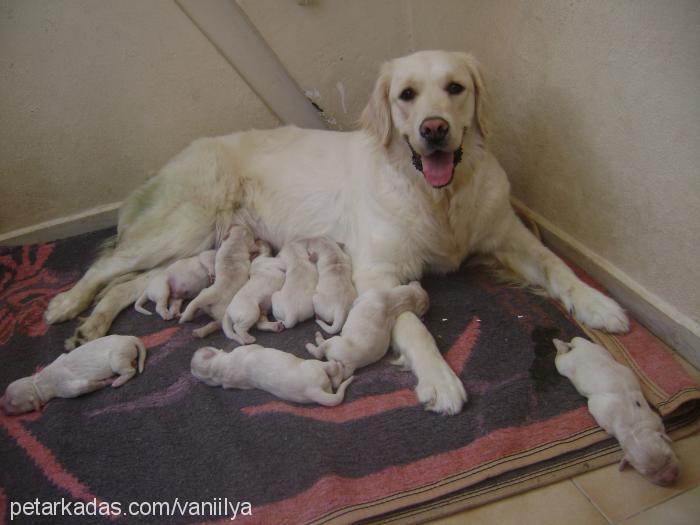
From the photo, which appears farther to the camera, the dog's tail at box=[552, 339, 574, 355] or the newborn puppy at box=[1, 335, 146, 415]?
the newborn puppy at box=[1, 335, 146, 415]

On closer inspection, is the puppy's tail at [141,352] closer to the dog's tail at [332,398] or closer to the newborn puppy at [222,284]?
the newborn puppy at [222,284]

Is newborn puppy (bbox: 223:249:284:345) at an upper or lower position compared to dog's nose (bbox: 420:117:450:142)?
lower

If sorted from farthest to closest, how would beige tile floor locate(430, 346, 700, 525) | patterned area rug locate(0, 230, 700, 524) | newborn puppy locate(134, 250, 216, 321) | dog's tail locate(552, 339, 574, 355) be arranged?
newborn puppy locate(134, 250, 216, 321) < dog's tail locate(552, 339, 574, 355) < patterned area rug locate(0, 230, 700, 524) < beige tile floor locate(430, 346, 700, 525)

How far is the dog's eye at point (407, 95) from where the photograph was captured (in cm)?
198

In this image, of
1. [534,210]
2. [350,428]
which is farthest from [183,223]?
[534,210]

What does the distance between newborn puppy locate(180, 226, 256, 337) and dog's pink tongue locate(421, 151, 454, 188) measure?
0.99 m

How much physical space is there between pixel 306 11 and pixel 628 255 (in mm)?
2228

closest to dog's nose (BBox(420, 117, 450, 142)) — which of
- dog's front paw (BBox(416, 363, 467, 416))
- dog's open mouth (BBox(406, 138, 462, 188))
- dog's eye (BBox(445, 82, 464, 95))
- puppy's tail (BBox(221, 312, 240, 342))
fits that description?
dog's open mouth (BBox(406, 138, 462, 188))

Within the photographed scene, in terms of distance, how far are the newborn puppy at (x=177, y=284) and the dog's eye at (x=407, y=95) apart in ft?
3.94

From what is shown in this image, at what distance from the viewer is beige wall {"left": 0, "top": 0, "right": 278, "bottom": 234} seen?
264 centimetres

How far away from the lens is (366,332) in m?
1.82

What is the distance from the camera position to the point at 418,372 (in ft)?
5.84

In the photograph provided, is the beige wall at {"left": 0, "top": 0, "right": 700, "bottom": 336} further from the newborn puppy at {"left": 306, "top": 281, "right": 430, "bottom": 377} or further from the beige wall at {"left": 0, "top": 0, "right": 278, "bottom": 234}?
the newborn puppy at {"left": 306, "top": 281, "right": 430, "bottom": 377}

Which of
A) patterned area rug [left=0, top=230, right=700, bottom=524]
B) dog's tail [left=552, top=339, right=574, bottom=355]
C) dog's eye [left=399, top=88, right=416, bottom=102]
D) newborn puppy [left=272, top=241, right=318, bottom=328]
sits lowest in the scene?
patterned area rug [left=0, top=230, right=700, bottom=524]
